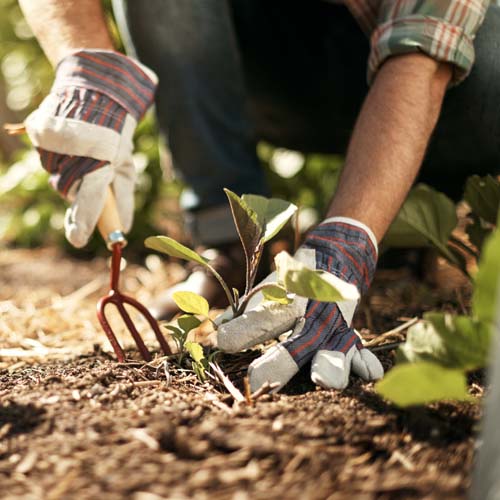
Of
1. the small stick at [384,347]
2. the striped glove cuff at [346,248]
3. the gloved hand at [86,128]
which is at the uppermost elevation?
the gloved hand at [86,128]

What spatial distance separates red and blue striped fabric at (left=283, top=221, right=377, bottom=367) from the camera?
99cm

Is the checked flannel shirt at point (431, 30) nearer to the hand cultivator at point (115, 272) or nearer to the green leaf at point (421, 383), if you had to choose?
the hand cultivator at point (115, 272)

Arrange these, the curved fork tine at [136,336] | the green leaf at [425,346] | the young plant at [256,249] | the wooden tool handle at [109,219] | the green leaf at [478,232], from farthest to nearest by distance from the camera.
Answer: the green leaf at [478,232] → the wooden tool handle at [109,219] → the curved fork tine at [136,336] → the young plant at [256,249] → the green leaf at [425,346]

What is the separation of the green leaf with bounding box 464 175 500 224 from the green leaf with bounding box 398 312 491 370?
0.61m

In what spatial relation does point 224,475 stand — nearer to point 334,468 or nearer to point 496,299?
point 334,468

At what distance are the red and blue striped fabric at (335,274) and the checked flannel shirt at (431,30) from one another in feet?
1.27

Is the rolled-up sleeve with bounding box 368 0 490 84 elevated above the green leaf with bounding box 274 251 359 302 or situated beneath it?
elevated above

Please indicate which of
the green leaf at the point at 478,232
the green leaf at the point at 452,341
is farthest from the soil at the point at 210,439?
the green leaf at the point at 478,232

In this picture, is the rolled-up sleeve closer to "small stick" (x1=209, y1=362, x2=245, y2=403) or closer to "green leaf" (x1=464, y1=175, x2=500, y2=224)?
"green leaf" (x1=464, y1=175, x2=500, y2=224)

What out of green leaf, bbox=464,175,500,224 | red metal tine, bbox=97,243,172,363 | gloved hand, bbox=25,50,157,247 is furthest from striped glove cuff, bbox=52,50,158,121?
green leaf, bbox=464,175,500,224

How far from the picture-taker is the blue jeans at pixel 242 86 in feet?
5.56

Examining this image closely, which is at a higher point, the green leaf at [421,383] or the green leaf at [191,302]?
the green leaf at [191,302]

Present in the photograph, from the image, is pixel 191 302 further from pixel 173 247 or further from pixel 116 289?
pixel 116 289

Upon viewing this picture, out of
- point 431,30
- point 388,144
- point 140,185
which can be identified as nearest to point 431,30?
point 431,30
